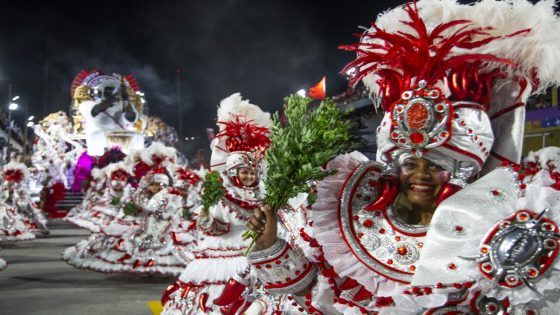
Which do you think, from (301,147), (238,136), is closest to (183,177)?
(238,136)

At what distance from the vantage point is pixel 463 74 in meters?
2.02

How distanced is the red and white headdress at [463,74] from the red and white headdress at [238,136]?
2573 millimetres

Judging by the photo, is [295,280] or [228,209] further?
[228,209]

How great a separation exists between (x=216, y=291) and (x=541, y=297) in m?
3.56

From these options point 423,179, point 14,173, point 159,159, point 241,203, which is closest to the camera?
point 423,179

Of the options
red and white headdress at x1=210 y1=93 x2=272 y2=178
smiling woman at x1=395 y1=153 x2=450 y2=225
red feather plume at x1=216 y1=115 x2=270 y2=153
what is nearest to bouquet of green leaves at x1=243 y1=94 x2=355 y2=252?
smiling woman at x1=395 y1=153 x2=450 y2=225

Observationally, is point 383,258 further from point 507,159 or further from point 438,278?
point 507,159

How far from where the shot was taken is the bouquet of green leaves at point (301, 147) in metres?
1.95

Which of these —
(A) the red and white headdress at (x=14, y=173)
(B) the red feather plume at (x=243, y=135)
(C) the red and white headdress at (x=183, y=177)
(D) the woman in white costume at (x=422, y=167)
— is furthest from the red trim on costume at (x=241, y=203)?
(A) the red and white headdress at (x=14, y=173)

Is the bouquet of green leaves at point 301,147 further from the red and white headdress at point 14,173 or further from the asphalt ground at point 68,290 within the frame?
the red and white headdress at point 14,173

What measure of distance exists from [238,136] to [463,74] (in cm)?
304

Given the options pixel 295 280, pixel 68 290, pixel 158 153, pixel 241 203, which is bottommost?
pixel 68 290

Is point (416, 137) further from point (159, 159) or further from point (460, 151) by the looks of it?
point (159, 159)

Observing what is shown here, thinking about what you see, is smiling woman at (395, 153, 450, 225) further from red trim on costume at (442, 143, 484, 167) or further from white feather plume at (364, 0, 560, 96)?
white feather plume at (364, 0, 560, 96)
